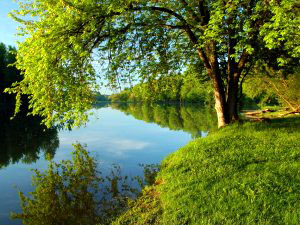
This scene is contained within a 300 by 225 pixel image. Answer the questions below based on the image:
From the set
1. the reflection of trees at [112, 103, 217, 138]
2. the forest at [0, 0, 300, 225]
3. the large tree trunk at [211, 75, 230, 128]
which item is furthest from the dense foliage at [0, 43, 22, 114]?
the large tree trunk at [211, 75, 230, 128]

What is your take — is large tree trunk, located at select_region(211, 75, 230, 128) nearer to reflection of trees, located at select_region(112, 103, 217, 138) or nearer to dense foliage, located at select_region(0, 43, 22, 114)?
reflection of trees, located at select_region(112, 103, 217, 138)

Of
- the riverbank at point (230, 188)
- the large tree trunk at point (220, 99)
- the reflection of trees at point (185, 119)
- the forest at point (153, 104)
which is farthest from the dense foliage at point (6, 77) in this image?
the riverbank at point (230, 188)

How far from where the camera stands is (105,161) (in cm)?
1616

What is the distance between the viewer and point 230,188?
6797mm

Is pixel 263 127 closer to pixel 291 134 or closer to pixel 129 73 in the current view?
pixel 291 134

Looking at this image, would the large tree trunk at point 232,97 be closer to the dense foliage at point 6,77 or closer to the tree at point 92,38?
the tree at point 92,38

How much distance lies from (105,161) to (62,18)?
10724 mm

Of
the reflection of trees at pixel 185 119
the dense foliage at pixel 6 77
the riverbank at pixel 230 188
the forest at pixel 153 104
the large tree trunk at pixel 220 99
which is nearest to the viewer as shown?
the riverbank at pixel 230 188

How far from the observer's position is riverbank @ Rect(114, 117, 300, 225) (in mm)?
5493

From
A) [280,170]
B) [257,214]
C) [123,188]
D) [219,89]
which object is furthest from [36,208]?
[219,89]

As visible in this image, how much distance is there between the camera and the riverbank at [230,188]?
18.0ft

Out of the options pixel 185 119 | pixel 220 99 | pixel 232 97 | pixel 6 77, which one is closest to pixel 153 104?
pixel 220 99

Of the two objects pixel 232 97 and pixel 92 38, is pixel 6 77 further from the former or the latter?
pixel 232 97

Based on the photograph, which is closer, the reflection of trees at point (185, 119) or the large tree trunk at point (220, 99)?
the large tree trunk at point (220, 99)
